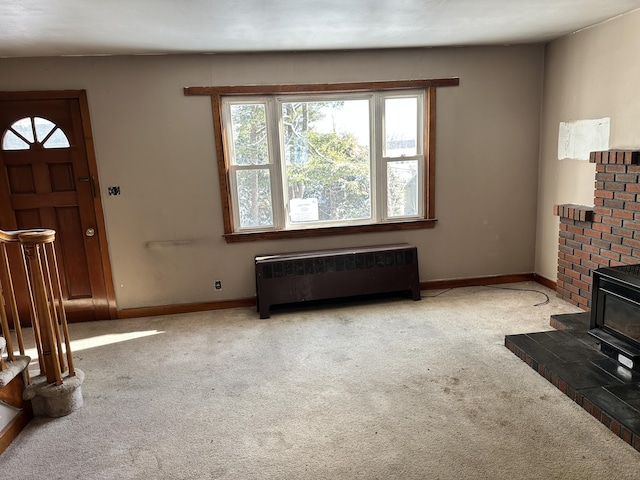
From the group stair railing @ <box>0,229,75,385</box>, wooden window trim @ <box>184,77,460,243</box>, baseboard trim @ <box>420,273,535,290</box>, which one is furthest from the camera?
baseboard trim @ <box>420,273,535,290</box>

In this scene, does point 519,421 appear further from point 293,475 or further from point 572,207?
point 572,207

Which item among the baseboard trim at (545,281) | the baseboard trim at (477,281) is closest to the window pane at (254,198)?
the baseboard trim at (477,281)

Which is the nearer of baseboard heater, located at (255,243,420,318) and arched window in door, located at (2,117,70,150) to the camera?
arched window in door, located at (2,117,70,150)

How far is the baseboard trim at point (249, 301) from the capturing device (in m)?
4.05

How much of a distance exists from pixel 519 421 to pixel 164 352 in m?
2.50

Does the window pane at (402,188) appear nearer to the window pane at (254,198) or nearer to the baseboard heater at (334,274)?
the baseboard heater at (334,274)

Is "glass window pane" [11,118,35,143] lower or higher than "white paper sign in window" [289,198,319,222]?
higher

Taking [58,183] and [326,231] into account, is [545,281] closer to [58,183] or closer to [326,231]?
[326,231]

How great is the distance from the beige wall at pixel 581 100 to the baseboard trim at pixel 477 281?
0.17 meters

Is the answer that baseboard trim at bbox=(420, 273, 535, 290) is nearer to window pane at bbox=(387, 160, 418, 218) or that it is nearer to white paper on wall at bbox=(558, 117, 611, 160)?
window pane at bbox=(387, 160, 418, 218)

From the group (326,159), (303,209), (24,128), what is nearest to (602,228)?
(326,159)

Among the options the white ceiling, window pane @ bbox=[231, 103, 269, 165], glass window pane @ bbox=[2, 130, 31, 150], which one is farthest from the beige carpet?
the white ceiling

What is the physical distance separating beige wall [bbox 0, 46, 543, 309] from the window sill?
62 millimetres

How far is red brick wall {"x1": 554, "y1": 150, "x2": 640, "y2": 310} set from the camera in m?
3.13
